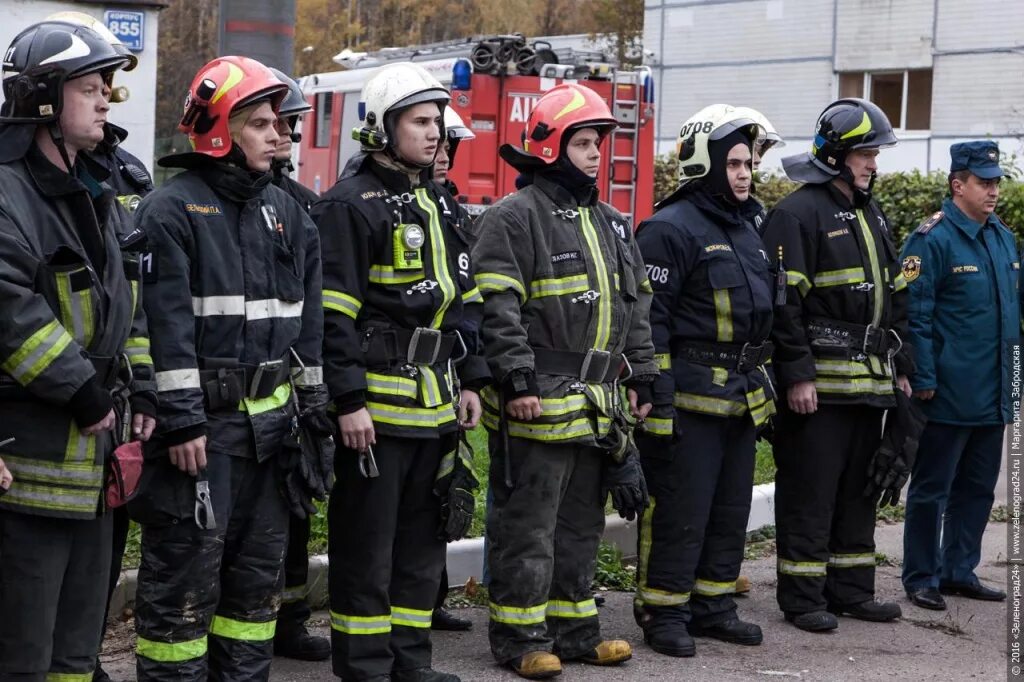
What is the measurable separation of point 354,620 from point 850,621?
303 centimetres

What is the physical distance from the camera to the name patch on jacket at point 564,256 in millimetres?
6320

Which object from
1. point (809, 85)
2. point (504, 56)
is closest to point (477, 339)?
point (504, 56)

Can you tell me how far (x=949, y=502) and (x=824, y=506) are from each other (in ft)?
3.83

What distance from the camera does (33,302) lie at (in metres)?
4.16

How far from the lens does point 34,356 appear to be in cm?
414

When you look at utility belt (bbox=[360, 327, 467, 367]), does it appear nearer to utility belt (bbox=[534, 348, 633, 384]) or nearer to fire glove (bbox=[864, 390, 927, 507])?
utility belt (bbox=[534, 348, 633, 384])

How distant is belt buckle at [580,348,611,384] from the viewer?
6340mm

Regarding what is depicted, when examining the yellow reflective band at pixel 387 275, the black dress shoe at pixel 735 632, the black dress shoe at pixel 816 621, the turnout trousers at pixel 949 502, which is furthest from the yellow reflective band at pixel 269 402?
the turnout trousers at pixel 949 502

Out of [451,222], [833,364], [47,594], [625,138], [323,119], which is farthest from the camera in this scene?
[323,119]

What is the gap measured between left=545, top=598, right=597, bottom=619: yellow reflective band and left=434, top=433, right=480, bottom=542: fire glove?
2.71 feet

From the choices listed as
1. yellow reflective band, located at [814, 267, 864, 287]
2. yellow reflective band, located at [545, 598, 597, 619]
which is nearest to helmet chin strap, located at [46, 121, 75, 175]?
yellow reflective band, located at [545, 598, 597, 619]

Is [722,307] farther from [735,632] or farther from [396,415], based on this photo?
[396,415]

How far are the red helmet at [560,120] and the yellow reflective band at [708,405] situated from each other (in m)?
1.33

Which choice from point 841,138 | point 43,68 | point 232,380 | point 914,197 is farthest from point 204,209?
point 914,197
